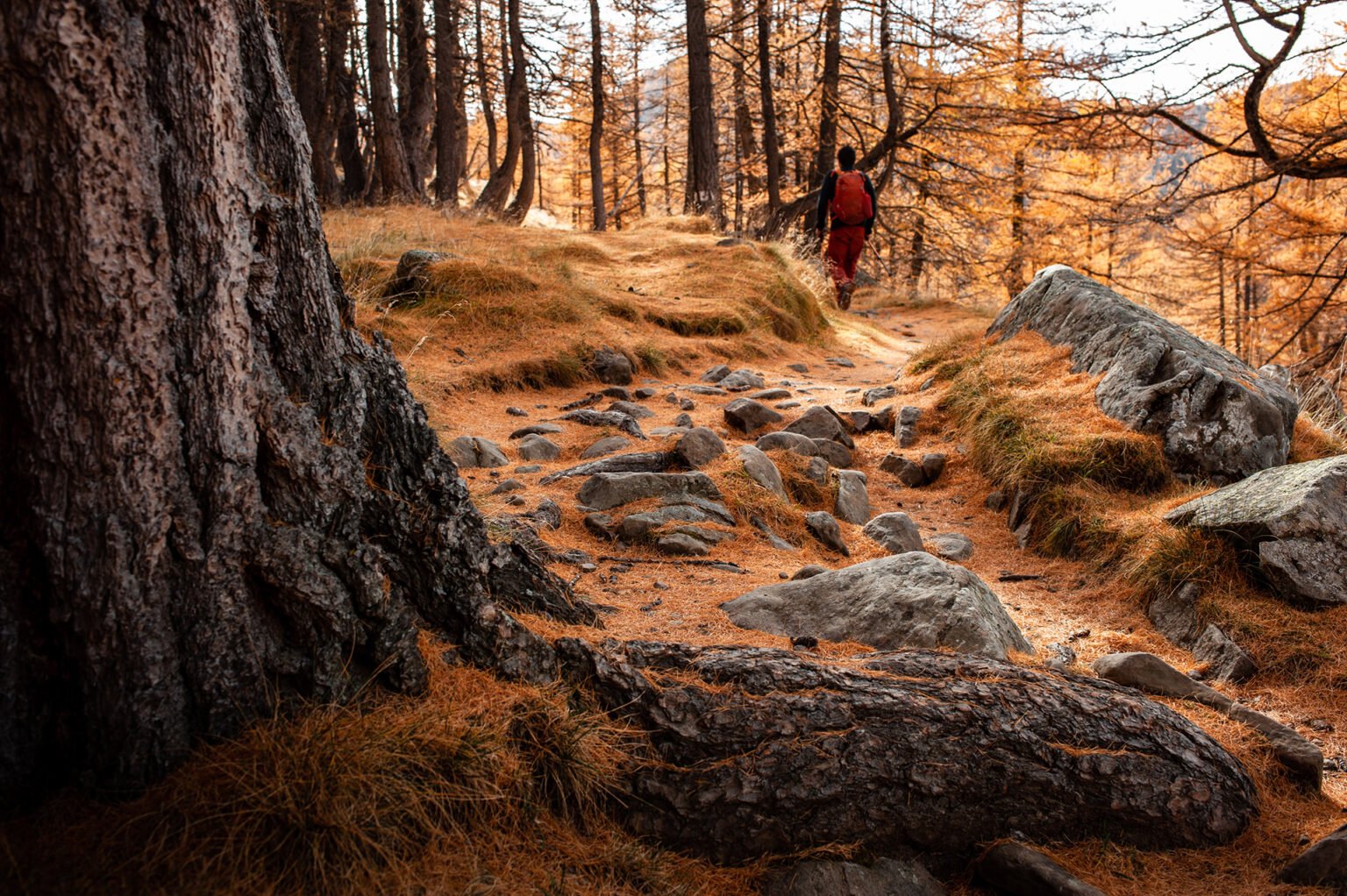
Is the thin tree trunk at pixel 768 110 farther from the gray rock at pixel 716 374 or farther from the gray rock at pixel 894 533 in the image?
the gray rock at pixel 894 533

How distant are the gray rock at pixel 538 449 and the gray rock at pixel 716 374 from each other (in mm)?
2952

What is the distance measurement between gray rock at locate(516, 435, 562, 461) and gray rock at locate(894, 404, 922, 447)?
281cm

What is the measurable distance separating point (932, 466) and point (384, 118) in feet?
33.5

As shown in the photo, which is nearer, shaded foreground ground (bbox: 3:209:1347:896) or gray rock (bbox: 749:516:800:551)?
shaded foreground ground (bbox: 3:209:1347:896)

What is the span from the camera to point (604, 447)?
5359 millimetres

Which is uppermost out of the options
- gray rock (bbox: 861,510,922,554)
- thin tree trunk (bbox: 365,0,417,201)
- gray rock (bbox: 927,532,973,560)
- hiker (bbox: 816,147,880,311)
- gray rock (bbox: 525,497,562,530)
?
thin tree trunk (bbox: 365,0,417,201)

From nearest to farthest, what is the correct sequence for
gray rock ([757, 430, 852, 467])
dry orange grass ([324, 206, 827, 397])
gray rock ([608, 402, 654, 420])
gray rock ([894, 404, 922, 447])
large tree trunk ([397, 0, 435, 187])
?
gray rock ([757, 430, 852, 467]) → gray rock ([608, 402, 654, 420]) → gray rock ([894, 404, 922, 447]) → dry orange grass ([324, 206, 827, 397]) → large tree trunk ([397, 0, 435, 187])

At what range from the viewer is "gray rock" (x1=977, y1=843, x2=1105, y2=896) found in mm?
2107

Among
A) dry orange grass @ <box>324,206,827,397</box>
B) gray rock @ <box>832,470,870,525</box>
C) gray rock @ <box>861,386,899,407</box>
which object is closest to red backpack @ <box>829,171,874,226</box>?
dry orange grass @ <box>324,206,827,397</box>

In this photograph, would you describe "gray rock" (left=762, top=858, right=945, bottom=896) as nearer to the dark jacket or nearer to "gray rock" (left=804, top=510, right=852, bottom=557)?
"gray rock" (left=804, top=510, right=852, bottom=557)

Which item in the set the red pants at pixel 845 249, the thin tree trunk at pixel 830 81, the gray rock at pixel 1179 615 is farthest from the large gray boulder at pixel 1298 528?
the thin tree trunk at pixel 830 81

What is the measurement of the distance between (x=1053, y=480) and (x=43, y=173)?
5.15 metres

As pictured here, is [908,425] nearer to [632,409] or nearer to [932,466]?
[932,466]

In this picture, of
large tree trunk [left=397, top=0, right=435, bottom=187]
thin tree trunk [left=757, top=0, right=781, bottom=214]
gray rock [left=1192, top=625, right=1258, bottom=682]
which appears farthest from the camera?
thin tree trunk [left=757, top=0, right=781, bottom=214]
